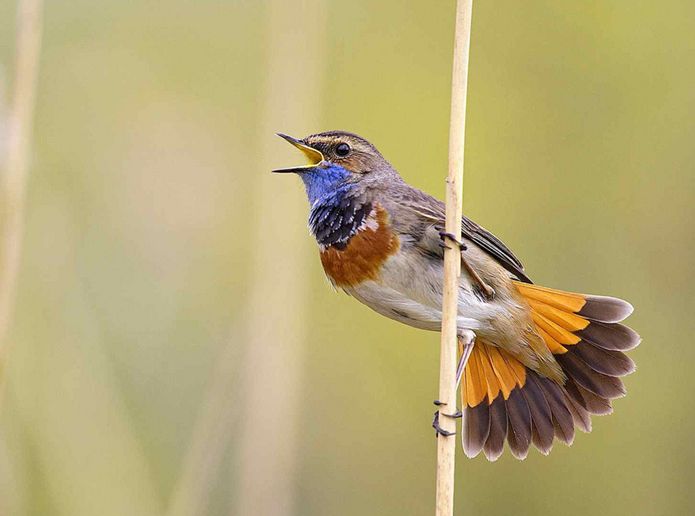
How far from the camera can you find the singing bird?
3.17m

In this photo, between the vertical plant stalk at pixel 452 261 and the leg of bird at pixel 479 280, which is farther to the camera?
the leg of bird at pixel 479 280

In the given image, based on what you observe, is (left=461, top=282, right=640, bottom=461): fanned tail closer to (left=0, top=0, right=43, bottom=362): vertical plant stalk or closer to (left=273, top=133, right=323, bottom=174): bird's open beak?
(left=273, top=133, right=323, bottom=174): bird's open beak

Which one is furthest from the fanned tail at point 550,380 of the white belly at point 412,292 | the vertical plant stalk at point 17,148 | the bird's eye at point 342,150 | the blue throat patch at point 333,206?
the vertical plant stalk at point 17,148

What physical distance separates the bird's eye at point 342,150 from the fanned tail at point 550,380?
28.6 inches

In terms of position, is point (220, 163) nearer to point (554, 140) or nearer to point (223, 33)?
point (223, 33)

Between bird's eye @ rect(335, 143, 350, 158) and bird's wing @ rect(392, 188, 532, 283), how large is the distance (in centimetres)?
28

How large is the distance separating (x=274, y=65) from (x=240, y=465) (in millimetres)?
1457

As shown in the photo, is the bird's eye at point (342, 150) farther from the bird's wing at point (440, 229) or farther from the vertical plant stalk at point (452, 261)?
the vertical plant stalk at point (452, 261)

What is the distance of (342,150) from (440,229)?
548 millimetres

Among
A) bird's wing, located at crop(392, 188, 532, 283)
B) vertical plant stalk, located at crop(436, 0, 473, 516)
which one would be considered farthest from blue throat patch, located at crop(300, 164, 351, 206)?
vertical plant stalk, located at crop(436, 0, 473, 516)

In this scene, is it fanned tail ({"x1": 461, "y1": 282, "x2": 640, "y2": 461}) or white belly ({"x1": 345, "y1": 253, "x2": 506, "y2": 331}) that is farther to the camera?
fanned tail ({"x1": 461, "y1": 282, "x2": 640, "y2": 461})

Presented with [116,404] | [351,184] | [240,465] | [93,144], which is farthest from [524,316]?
[93,144]

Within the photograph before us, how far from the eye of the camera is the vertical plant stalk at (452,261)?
2473 mm

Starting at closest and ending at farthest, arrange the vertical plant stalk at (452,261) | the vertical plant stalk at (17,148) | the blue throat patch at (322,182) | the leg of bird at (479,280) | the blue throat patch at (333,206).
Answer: the vertical plant stalk at (452,261) < the vertical plant stalk at (17,148) < the leg of bird at (479,280) < the blue throat patch at (333,206) < the blue throat patch at (322,182)
